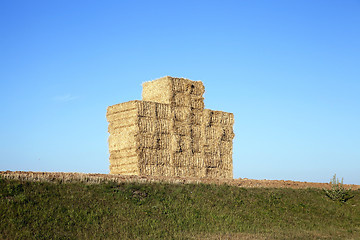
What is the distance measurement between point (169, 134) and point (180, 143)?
46.7 inches

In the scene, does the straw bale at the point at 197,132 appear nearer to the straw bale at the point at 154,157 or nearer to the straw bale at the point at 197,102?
the straw bale at the point at 197,102

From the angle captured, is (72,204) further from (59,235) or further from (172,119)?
(172,119)

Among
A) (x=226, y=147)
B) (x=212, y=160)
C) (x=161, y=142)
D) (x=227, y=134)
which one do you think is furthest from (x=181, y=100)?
(x=226, y=147)

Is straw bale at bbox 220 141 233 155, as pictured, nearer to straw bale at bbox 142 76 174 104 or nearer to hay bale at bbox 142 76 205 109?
hay bale at bbox 142 76 205 109

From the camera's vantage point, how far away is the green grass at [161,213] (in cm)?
2339

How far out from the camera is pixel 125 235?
77.6 ft

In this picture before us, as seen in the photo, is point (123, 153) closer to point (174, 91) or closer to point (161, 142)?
point (161, 142)

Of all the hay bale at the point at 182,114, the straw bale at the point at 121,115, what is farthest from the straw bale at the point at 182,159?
the straw bale at the point at 121,115

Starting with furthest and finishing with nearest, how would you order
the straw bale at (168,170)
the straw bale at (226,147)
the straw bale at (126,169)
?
1. the straw bale at (226,147)
2. the straw bale at (168,170)
3. the straw bale at (126,169)

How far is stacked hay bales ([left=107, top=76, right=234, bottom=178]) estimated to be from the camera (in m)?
38.4

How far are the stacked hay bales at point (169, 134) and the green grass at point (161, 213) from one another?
6.05m

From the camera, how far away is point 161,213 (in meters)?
27.7

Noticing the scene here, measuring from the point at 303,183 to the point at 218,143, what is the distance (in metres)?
9.08

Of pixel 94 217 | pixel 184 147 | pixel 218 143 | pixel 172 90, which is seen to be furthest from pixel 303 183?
pixel 94 217
